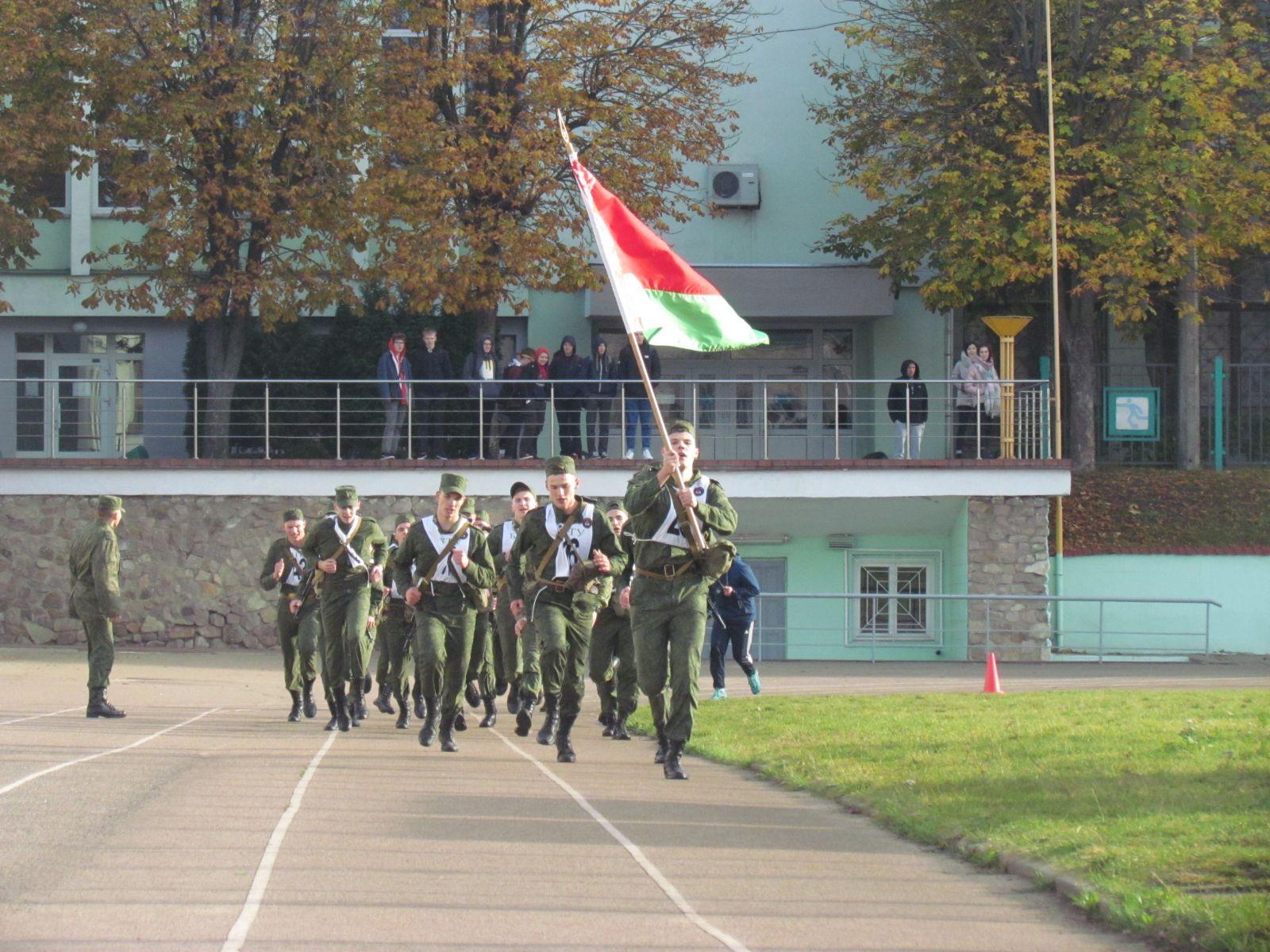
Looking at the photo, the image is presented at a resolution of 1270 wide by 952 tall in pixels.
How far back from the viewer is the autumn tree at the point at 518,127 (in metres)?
26.0

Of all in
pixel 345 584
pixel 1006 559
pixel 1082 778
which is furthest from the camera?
pixel 1006 559

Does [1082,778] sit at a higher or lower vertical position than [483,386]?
lower

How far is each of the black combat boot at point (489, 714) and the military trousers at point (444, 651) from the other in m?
1.98

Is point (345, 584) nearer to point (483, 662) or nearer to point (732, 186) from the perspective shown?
point (483, 662)

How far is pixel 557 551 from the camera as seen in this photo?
12.6 m

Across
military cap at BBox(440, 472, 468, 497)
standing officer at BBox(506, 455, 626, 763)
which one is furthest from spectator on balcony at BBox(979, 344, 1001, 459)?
standing officer at BBox(506, 455, 626, 763)

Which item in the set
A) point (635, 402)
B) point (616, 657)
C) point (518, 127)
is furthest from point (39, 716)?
point (518, 127)

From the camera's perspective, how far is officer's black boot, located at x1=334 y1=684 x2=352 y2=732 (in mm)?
14992

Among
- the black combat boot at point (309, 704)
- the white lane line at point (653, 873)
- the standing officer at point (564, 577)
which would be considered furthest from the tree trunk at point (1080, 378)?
the white lane line at point (653, 873)

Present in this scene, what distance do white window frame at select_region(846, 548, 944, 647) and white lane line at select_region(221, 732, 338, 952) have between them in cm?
1680

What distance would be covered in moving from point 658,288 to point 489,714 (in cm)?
474

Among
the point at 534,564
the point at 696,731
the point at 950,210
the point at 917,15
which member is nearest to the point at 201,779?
the point at 534,564

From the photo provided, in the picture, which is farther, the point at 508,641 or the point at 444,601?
the point at 508,641

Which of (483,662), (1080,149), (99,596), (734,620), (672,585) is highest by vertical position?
(1080,149)
